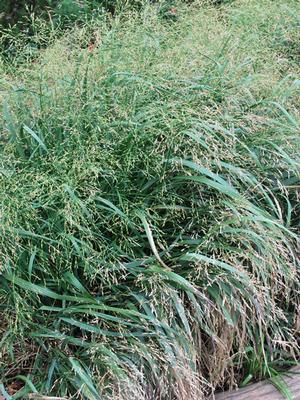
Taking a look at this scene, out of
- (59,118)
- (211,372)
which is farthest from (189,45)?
(211,372)

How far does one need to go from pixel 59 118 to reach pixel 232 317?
3.60ft

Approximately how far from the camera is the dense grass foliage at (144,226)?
223 cm

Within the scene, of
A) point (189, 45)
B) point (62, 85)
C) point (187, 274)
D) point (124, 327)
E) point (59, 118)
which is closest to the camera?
point (124, 327)

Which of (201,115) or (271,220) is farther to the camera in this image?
(201,115)

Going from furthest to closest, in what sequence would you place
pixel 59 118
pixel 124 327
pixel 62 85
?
pixel 62 85
pixel 59 118
pixel 124 327

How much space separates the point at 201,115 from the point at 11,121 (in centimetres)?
83

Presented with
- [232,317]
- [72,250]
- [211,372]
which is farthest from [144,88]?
[211,372]

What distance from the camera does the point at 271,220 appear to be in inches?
97.1

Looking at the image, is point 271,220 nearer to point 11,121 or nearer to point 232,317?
point 232,317

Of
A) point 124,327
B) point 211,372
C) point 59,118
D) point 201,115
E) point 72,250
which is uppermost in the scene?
point 201,115

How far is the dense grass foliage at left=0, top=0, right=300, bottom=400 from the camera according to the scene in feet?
7.32

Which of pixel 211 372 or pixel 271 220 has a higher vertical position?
pixel 271 220

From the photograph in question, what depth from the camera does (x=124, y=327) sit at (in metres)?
2.26

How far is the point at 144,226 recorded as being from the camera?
7.68 ft
